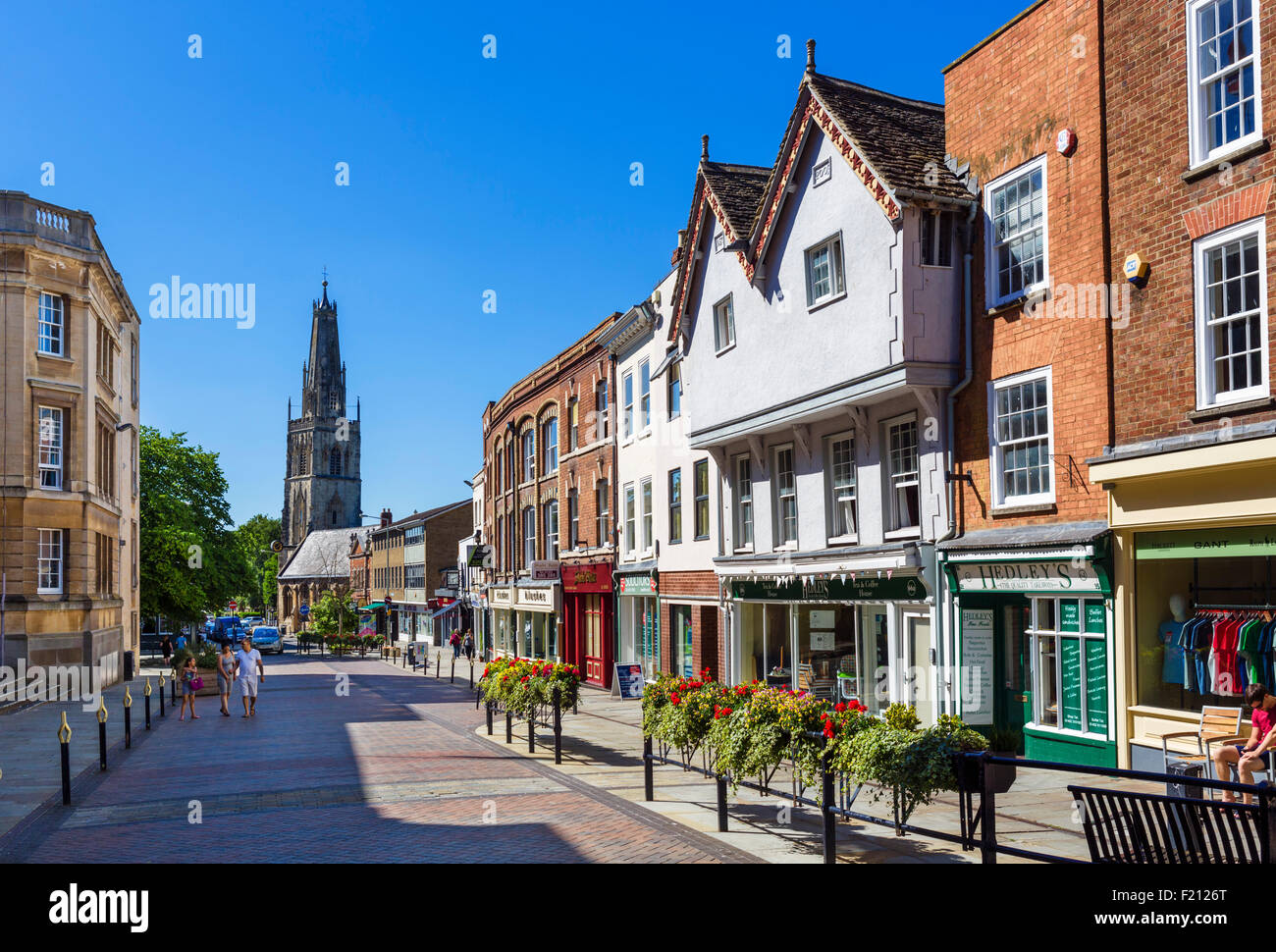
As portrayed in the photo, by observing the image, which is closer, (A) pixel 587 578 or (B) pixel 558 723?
(B) pixel 558 723

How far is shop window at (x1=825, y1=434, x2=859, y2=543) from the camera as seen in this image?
2047cm

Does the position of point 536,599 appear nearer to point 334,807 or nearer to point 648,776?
point 334,807

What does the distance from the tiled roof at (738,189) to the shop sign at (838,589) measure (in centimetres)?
730

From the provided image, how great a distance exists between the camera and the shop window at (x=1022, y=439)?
15.9 meters

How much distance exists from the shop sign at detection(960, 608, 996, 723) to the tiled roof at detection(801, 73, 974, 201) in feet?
21.6

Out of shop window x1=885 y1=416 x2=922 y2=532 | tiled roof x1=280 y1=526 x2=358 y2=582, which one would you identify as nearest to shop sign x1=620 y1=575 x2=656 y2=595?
shop window x1=885 y1=416 x2=922 y2=532

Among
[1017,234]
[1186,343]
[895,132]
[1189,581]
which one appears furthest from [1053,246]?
[895,132]

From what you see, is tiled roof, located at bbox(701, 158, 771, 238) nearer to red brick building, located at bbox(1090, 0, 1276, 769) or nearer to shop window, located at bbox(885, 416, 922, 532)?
shop window, located at bbox(885, 416, 922, 532)

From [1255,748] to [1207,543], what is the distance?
9.61 ft

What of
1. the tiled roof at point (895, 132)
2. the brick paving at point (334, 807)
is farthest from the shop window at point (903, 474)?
the brick paving at point (334, 807)

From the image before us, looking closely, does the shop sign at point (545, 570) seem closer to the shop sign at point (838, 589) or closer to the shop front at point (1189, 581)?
the shop sign at point (838, 589)

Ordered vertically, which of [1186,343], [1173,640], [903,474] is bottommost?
[1173,640]

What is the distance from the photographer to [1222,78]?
43.2 feet
